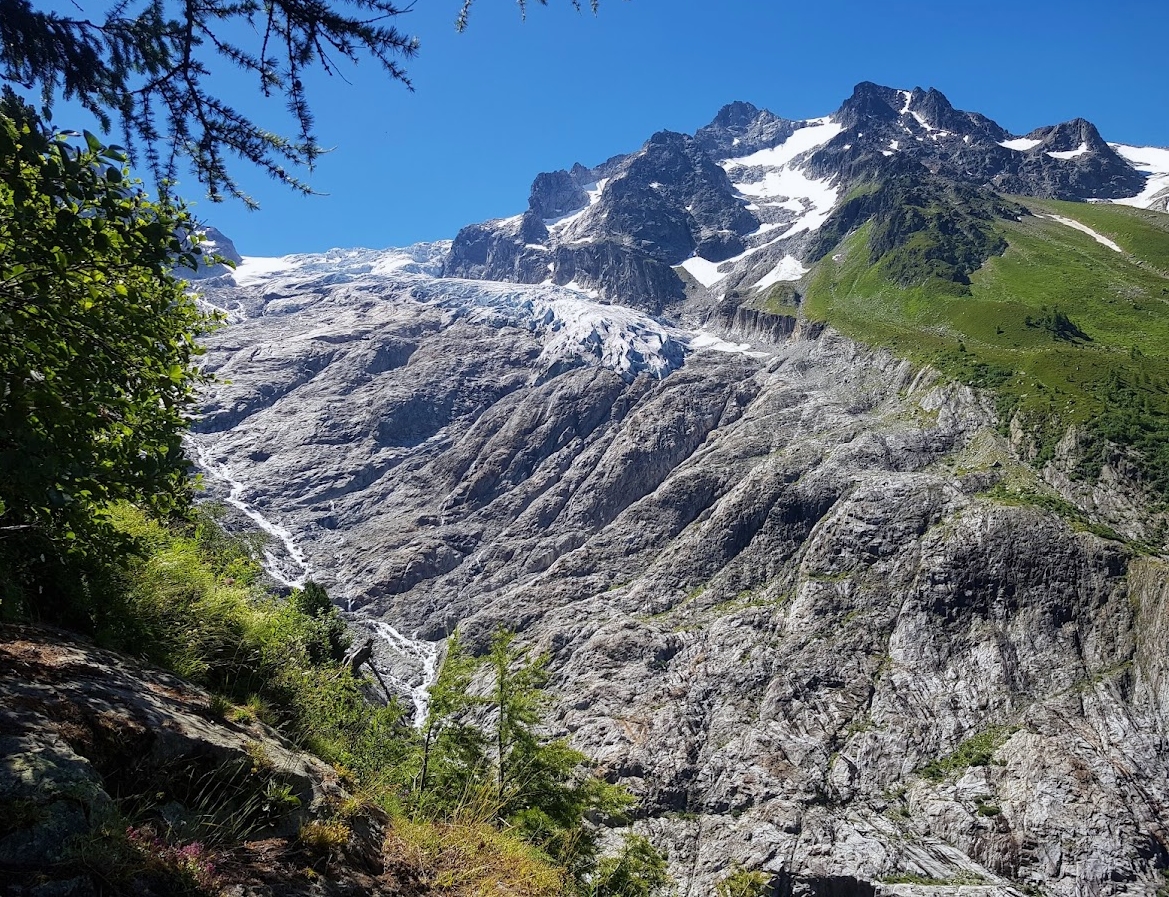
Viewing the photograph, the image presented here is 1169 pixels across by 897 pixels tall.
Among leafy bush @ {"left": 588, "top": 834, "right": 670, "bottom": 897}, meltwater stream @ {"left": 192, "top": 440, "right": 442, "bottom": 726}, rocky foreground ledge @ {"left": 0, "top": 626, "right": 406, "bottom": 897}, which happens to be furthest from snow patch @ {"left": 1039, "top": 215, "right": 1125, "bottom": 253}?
rocky foreground ledge @ {"left": 0, "top": 626, "right": 406, "bottom": 897}

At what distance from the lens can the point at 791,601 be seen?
8338cm

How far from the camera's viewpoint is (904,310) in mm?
153625

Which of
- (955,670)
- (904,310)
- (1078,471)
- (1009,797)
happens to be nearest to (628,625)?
Answer: (955,670)

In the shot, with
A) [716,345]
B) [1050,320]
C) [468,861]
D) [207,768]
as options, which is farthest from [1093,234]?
[207,768]

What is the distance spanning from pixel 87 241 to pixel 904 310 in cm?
17046

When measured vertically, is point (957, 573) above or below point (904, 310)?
below

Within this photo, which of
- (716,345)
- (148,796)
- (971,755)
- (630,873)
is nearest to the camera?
(148,796)

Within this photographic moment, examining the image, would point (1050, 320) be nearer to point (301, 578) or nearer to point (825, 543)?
point (825, 543)

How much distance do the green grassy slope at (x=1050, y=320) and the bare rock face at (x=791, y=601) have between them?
715 centimetres

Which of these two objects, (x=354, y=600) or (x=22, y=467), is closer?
(x=22, y=467)

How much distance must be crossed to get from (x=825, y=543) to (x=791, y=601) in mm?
10329

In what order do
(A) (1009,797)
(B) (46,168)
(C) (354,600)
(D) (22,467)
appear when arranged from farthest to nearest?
1. (C) (354,600)
2. (A) (1009,797)
3. (B) (46,168)
4. (D) (22,467)

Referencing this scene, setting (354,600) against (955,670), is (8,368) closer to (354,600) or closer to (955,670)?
(955,670)

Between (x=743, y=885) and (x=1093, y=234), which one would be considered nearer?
(x=743, y=885)
